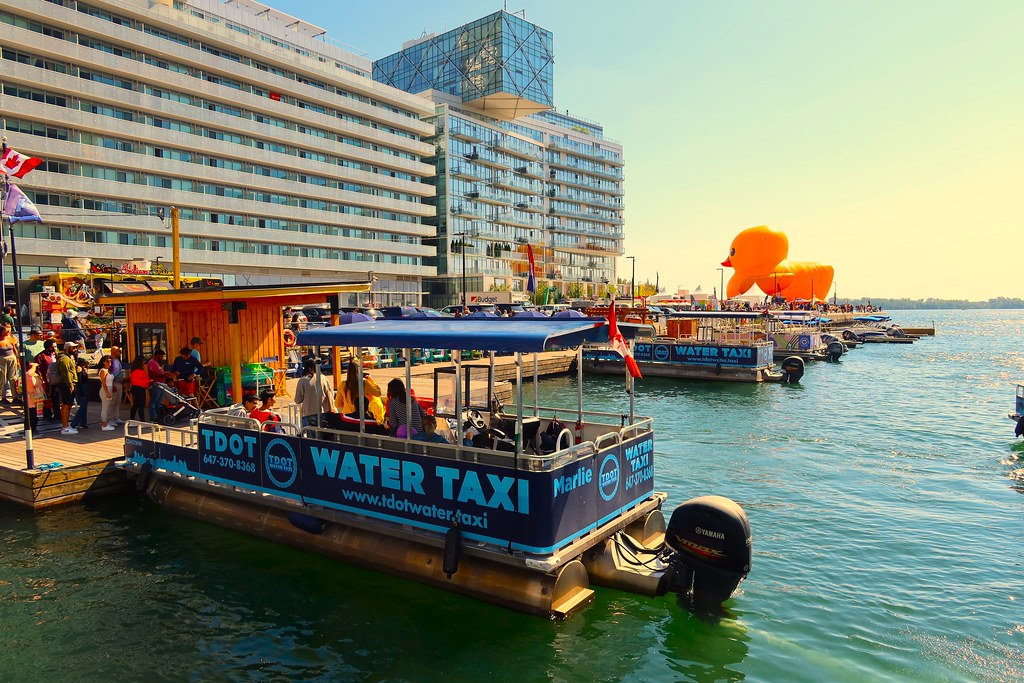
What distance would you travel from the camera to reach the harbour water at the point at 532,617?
25.9 ft

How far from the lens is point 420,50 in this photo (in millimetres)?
106312

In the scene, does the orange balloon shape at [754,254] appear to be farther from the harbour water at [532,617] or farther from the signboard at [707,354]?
the harbour water at [532,617]

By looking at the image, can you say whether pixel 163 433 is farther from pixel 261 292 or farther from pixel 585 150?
pixel 585 150

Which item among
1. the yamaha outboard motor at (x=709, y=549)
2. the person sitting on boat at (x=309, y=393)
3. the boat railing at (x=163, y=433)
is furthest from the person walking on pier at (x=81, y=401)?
the yamaha outboard motor at (x=709, y=549)

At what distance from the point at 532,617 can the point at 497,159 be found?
96952mm

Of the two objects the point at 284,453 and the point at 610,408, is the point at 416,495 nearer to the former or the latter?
the point at 284,453

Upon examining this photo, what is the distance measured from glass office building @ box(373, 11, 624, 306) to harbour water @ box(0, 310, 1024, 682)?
2708 inches

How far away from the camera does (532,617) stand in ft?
28.1

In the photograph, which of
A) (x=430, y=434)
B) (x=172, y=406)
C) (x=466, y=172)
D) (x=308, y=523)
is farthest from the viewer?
(x=466, y=172)

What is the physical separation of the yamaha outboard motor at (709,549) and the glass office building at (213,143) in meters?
59.8

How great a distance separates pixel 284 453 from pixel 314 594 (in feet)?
7.45

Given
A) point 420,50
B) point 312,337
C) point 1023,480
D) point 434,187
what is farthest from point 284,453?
point 420,50

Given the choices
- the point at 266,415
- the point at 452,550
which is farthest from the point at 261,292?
the point at 452,550

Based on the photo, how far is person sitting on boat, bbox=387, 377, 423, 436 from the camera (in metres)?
9.90
